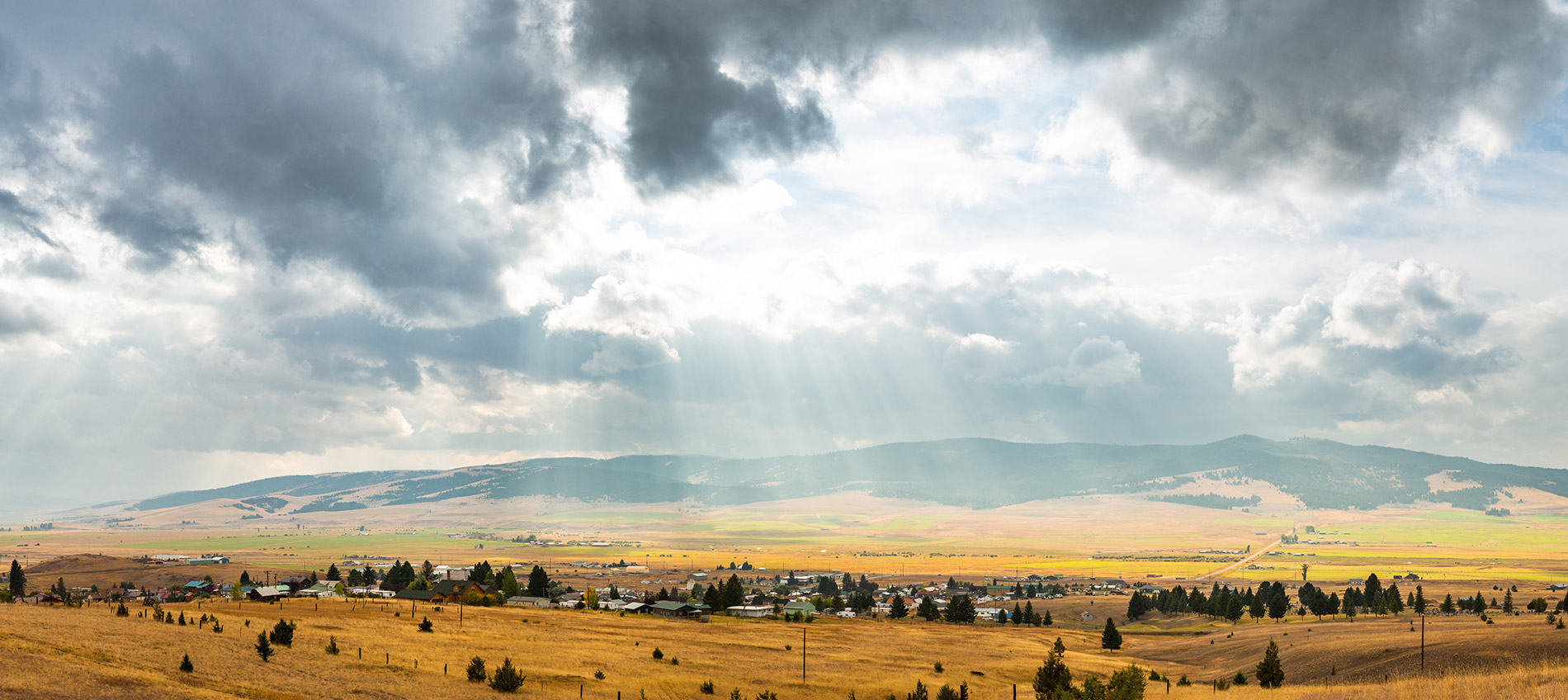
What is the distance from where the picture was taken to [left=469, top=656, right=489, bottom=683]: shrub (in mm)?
68312

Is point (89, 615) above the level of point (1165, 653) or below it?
above

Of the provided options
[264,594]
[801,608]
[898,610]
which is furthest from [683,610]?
[264,594]

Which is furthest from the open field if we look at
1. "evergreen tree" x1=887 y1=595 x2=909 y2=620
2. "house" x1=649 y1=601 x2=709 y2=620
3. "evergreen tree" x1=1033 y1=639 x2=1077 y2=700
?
"evergreen tree" x1=887 y1=595 x2=909 y2=620

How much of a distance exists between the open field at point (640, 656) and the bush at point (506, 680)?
2.83 feet

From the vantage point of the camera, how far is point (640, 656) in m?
86.2

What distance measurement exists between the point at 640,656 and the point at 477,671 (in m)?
Answer: 20.6

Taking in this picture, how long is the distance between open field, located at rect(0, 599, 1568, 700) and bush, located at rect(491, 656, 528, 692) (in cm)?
86

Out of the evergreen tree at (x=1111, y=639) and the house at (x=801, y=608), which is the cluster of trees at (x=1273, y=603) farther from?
the house at (x=801, y=608)

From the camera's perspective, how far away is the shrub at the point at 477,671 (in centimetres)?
6831

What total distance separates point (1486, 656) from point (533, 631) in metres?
87.2

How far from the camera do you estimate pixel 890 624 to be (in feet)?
448

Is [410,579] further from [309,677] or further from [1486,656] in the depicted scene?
[1486,656]

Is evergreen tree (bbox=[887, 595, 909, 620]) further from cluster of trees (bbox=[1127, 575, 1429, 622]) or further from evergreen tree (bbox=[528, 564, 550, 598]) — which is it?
evergreen tree (bbox=[528, 564, 550, 598])

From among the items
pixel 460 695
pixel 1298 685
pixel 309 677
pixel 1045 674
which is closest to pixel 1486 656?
pixel 1298 685
